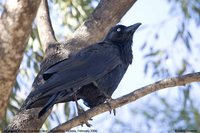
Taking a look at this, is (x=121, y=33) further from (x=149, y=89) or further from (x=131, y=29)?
(x=149, y=89)

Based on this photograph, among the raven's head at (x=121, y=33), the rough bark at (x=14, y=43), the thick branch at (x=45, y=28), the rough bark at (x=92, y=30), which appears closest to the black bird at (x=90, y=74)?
the raven's head at (x=121, y=33)

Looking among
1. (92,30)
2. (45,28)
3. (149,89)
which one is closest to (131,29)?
(92,30)

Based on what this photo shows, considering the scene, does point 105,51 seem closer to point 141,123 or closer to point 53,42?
point 53,42

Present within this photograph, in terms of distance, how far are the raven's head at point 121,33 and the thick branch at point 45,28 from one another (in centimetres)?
56

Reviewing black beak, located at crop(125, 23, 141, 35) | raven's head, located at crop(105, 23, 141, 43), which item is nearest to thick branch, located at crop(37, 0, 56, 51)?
raven's head, located at crop(105, 23, 141, 43)

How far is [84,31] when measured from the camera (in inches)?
211

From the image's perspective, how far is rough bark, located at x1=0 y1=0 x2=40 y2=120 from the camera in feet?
14.7

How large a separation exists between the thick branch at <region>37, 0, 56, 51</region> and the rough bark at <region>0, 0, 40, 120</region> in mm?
871

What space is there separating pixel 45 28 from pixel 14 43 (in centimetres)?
113

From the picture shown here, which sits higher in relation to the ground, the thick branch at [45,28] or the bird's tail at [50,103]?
the thick branch at [45,28]

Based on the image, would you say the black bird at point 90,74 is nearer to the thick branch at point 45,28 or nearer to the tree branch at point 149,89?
the tree branch at point 149,89

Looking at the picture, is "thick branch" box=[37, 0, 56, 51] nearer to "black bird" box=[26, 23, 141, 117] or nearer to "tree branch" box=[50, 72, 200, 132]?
"black bird" box=[26, 23, 141, 117]

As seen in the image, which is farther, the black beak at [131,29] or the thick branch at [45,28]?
the black beak at [131,29]

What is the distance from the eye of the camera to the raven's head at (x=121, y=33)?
18.4 feet
